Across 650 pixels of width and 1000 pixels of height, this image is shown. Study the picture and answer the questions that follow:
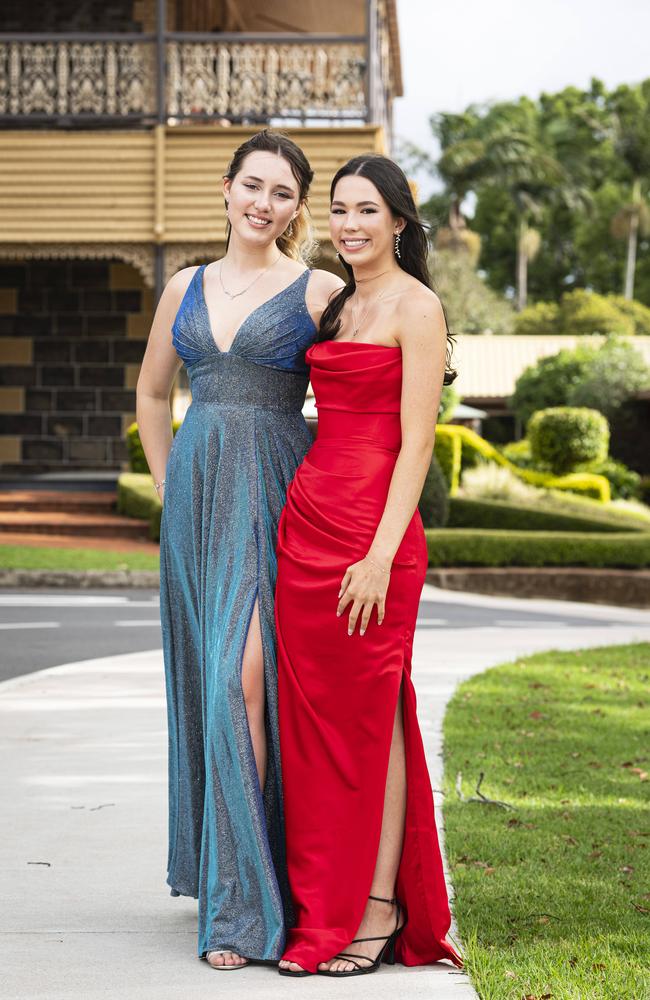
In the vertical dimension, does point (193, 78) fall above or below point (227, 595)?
above

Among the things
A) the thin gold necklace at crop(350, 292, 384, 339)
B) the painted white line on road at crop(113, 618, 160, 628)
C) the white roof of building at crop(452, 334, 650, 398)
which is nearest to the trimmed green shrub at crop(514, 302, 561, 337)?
the white roof of building at crop(452, 334, 650, 398)

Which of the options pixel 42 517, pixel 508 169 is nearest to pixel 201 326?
pixel 42 517

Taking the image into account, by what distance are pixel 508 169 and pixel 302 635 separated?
4893cm

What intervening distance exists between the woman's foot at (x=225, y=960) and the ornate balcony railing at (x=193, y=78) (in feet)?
49.4

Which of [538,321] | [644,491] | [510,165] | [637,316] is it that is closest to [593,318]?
[637,316]

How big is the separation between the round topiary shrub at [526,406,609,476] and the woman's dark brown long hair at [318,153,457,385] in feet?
74.4

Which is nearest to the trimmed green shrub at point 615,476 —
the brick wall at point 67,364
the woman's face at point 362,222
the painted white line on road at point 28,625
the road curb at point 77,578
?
the brick wall at point 67,364

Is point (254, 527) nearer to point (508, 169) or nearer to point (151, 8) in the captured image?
point (151, 8)

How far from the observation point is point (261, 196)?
12.2 feet

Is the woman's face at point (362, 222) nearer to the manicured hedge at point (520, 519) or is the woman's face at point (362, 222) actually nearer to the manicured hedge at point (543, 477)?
the manicured hedge at point (520, 519)

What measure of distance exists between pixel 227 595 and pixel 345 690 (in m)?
0.39

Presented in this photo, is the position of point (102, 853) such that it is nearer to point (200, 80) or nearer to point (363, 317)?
point (363, 317)

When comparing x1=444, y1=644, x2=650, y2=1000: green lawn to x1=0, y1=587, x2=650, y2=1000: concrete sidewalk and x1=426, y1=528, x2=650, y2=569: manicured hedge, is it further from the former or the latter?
x1=426, y1=528, x2=650, y2=569: manicured hedge

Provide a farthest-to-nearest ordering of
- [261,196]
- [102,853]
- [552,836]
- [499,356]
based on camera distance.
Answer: [499,356]
[552,836]
[102,853]
[261,196]
